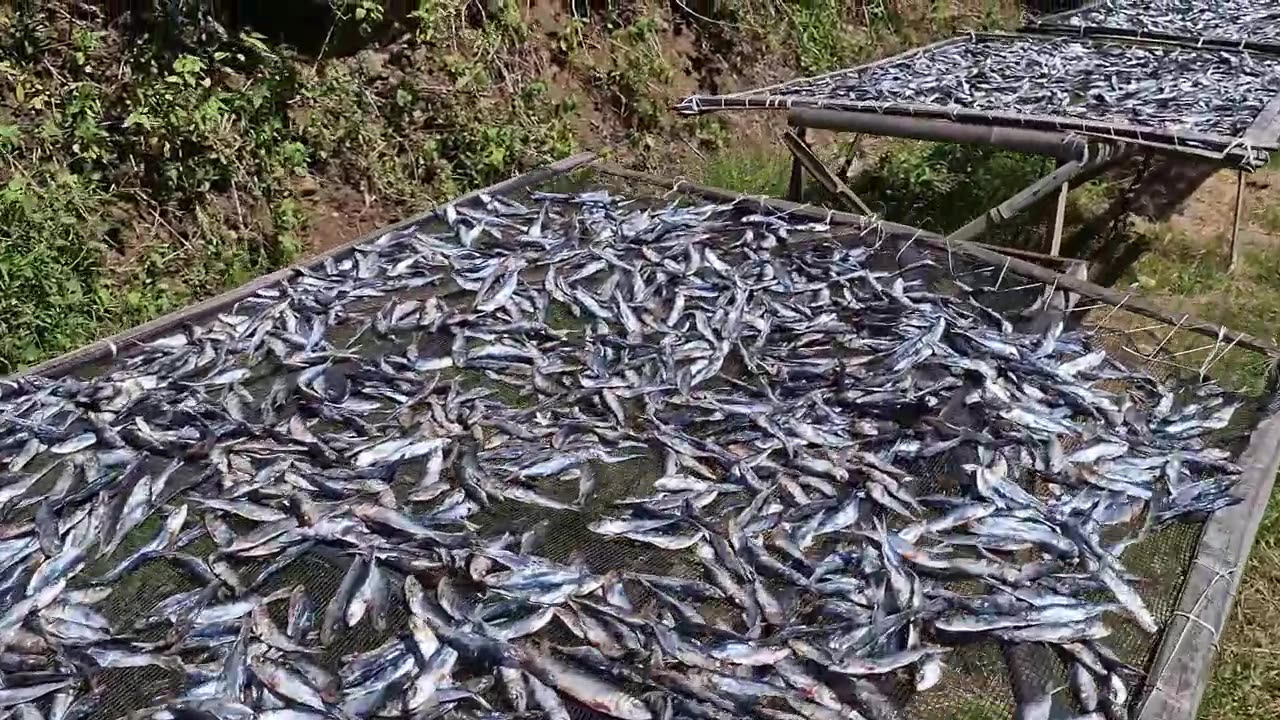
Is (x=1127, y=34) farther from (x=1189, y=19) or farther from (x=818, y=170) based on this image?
(x=818, y=170)

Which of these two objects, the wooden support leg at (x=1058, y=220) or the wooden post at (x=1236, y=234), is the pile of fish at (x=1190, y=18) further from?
the wooden support leg at (x=1058, y=220)

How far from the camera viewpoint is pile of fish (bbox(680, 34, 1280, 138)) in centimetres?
646

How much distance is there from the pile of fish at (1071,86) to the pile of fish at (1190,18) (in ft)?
2.89

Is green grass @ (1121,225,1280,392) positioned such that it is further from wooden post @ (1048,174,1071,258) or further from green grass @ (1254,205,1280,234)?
wooden post @ (1048,174,1071,258)

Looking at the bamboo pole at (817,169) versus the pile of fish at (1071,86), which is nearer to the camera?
the pile of fish at (1071,86)

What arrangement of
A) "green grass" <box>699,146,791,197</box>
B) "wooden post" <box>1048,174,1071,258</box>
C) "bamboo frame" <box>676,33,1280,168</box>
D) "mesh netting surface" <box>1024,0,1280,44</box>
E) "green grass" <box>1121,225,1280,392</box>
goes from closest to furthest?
"bamboo frame" <box>676,33,1280,168</box>, "wooden post" <box>1048,174,1071,258</box>, "green grass" <box>1121,225,1280,392</box>, "green grass" <box>699,146,791,197</box>, "mesh netting surface" <box>1024,0,1280,44</box>

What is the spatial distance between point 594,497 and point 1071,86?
19.5ft

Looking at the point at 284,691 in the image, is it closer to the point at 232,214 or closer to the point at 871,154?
the point at 232,214

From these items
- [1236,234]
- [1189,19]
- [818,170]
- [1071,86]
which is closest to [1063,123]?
[818,170]

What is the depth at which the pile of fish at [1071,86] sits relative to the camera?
254 inches

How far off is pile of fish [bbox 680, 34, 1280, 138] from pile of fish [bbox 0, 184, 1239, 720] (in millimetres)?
2321

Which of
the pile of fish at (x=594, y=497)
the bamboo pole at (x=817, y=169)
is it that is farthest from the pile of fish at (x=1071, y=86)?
the pile of fish at (x=594, y=497)

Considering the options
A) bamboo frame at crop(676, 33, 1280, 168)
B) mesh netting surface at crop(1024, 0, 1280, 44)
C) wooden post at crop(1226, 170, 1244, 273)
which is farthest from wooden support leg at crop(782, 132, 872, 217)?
mesh netting surface at crop(1024, 0, 1280, 44)

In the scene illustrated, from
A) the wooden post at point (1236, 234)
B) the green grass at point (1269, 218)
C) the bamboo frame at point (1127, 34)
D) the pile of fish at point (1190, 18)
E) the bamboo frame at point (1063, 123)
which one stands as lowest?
the green grass at point (1269, 218)
